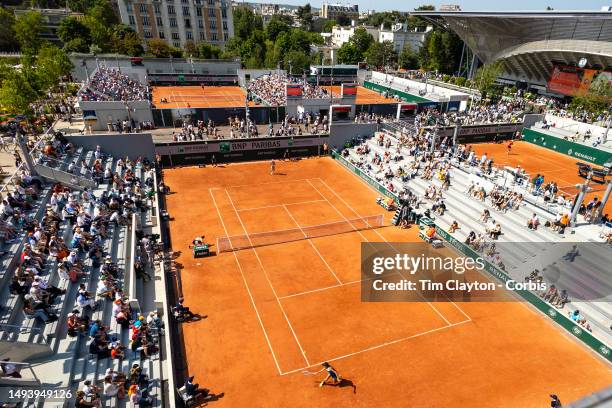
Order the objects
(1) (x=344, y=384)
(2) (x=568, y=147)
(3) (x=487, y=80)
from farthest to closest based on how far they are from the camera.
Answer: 1. (3) (x=487, y=80)
2. (2) (x=568, y=147)
3. (1) (x=344, y=384)

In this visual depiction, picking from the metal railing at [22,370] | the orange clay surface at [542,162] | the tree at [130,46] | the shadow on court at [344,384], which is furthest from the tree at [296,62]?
the metal railing at [22,370]

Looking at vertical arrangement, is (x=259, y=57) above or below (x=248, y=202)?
above

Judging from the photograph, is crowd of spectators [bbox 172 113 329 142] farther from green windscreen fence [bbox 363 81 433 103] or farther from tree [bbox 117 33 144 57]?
tree [bbox 117 33 144 57]

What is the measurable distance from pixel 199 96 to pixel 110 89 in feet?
62.7

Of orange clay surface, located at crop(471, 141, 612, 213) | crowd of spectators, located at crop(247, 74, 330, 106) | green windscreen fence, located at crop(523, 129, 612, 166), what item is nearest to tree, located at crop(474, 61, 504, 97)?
green windscreen fence, located at crop(523, 129, 612, 166)

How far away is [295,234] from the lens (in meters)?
25.5

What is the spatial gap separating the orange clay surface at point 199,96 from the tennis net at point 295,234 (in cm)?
3513

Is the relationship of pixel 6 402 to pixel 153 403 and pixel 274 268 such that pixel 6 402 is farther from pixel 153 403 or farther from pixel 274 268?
pixel 274 268

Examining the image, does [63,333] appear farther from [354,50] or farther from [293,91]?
[354,50]

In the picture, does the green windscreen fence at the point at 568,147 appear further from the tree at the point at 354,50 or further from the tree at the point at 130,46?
the tree at the point at 130,46

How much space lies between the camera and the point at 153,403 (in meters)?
13.7

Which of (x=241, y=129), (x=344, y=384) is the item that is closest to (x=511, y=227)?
(x=344, y=384)

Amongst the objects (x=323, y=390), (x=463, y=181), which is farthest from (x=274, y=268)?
(x=463, y=181)

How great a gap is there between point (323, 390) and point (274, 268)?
851cm
